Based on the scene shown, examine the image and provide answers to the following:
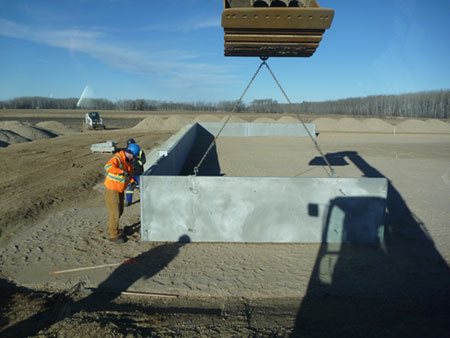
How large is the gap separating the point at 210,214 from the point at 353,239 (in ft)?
8.56

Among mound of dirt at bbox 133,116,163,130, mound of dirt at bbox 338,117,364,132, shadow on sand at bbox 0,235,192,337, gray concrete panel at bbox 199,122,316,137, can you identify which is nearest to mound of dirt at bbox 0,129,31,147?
mound of dirt at bbox 133,116,163,130

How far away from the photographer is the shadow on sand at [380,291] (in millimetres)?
3400

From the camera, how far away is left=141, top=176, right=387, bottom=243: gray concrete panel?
5.30 meters

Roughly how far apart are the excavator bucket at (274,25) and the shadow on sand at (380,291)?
3.30m

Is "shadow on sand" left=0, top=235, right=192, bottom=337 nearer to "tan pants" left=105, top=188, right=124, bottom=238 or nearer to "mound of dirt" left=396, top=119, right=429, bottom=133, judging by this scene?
"tan pants" left=105, top=188, right=124, bottom=238

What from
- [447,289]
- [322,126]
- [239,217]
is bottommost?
[447,289]

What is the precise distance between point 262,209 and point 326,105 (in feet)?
313

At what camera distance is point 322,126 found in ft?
109

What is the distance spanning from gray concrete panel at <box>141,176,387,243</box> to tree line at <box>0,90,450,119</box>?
49.1 m

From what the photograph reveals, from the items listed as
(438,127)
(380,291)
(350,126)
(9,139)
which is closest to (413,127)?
(438,127)

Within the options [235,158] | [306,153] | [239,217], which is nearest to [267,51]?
[239,217]

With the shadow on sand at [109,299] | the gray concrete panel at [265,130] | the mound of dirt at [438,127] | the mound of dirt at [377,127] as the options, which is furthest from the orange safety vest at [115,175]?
the mound of dirt at [438,127]

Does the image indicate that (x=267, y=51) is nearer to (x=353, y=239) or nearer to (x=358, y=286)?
(x=353, y=239)

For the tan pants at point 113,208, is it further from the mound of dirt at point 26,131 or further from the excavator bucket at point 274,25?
the mound of dirt at point 26,131
